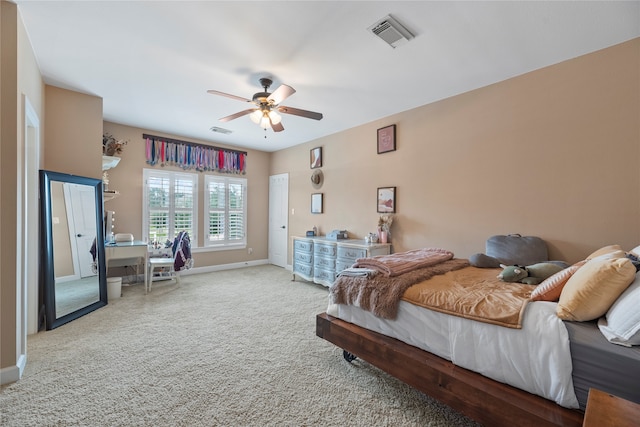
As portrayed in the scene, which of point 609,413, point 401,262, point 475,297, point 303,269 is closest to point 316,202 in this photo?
point 303,269

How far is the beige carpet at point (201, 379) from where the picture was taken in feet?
5.50

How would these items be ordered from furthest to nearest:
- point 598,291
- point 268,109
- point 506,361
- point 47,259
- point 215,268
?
point 215,268, point 268,109, point 47,259, point 506,361, point 598,291

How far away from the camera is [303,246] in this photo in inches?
191

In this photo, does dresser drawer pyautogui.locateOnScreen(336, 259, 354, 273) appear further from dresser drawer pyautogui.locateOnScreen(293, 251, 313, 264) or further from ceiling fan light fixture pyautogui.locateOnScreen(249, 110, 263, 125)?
ceiling fan light fixture pyautogui.locateOnScreen(249, 110, 263, 125)

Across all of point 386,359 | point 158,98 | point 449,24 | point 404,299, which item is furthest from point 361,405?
point 158,98

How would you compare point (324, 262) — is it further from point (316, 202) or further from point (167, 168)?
point (167, 168)

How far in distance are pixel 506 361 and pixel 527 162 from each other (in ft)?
7.55

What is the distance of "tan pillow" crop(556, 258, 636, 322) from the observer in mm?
1303

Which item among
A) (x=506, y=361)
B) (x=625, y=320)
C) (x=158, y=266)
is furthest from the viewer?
(x=158, y=266)

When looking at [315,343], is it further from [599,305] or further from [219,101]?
[219,101]

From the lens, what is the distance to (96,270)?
3.52 m

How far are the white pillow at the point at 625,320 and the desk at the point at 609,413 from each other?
35 centimetres

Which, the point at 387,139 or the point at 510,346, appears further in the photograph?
the point at 387,139

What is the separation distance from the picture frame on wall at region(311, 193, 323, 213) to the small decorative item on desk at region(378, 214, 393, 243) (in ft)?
4.80
